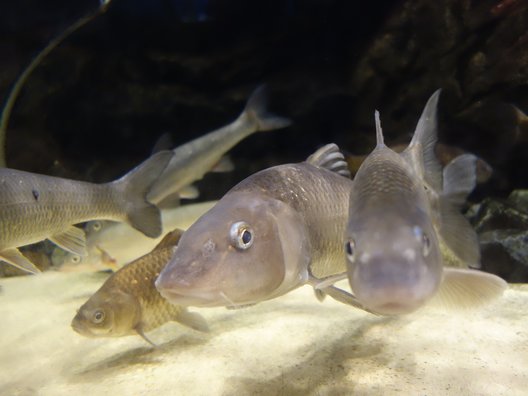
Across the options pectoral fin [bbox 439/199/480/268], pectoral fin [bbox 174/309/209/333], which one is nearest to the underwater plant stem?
pectoral fin [bbox 174/309/209/333]

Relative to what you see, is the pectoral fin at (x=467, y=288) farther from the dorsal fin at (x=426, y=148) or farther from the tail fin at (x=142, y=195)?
the tail fin at (x=142, y=195)

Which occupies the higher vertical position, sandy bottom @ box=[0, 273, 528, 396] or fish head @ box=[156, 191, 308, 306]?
fish head @ box=[156, 191, 308, 306]

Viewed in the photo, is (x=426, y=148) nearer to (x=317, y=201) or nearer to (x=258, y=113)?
(x=317, y=201)

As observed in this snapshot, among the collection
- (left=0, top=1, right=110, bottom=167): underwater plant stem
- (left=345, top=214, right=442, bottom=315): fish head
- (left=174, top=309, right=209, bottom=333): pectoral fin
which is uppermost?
(left=0, top=1, right=110, bottom=167): underwater plant stem

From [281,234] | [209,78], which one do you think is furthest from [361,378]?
[209,78]

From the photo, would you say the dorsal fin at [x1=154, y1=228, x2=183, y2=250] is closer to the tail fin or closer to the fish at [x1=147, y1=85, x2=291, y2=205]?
the tail fin

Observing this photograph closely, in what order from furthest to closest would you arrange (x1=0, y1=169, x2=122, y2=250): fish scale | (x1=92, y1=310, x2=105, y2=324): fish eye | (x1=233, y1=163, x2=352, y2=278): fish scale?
(x1=0, y1=169, x2=122, y2=250): fish scale < (x1=92, y1=310, x2=105, y2=324): fish eye < (x1=233, y1=163, x2=352, y2=278): fish scale

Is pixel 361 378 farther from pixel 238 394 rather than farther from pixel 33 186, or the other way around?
pixel 33 186

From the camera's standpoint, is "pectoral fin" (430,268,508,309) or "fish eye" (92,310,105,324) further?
"fish eye" (92,310,105,324)
